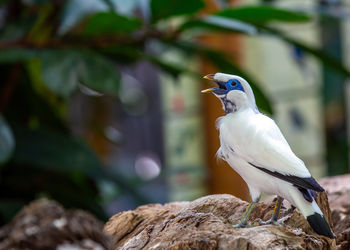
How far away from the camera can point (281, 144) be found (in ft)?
1.36

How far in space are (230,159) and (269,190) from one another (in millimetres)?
42

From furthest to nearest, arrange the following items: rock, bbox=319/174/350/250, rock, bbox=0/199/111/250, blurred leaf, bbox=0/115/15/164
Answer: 1. blurred leaf, bbox=0/115/15/164
2. rock, bbox=319/174/350/250
3. rock, bbox=0/199/111/250

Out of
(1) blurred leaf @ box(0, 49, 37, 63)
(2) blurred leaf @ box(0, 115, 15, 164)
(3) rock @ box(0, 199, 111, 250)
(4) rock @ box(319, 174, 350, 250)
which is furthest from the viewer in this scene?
(1) blurred leaf @ box(0, 49, 37, 63)

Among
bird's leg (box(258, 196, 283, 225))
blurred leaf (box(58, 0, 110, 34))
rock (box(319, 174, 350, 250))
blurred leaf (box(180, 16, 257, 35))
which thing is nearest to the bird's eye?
bird's leg (box(258, 196, 283, 225))

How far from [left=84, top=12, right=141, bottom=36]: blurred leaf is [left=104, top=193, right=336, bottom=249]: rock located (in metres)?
0.36

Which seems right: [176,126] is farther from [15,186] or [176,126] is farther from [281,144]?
[281,144]

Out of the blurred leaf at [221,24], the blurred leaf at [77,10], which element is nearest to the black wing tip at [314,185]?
the blurred leaf at [221,24]

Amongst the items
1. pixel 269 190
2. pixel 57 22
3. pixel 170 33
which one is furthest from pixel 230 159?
pixel 57 22

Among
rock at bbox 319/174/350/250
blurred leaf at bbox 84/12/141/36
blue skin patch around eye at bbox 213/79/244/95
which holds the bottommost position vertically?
rock at bbox 319/174/350/250

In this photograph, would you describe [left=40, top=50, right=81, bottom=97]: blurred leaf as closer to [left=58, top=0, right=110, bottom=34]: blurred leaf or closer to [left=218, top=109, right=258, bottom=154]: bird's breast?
[left=58, top=0, right=110, bottom=34]: blurred leaf

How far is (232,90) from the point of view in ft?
1.41

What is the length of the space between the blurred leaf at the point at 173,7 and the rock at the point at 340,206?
0.34 meters

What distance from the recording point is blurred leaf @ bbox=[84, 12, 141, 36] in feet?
2.56

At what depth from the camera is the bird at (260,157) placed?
399 millimetres
